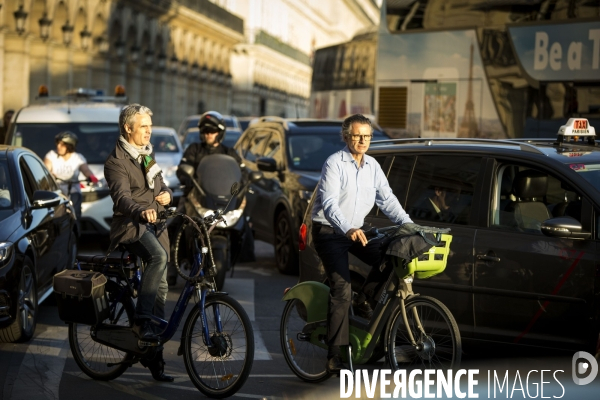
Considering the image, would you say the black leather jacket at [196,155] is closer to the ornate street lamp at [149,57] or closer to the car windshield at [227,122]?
the car windshield at [227,122]

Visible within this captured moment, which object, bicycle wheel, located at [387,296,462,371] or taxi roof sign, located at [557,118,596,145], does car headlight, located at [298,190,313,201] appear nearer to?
taxi roof sign, located at [557,118,596,145]

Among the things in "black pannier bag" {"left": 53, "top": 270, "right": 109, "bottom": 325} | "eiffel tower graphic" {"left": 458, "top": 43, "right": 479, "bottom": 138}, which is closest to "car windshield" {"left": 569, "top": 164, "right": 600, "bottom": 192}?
"black pannier bag" {"left": 53, "top": 270, "right": 109, "bottom": 325}

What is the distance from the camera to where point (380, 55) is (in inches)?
660

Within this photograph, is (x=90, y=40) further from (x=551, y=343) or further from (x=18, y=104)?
(x=551, y=343)

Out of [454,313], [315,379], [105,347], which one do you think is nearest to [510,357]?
[454,313]

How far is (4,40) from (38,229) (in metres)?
28.5

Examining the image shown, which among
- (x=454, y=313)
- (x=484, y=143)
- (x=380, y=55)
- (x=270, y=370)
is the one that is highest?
(x=380, y=55)

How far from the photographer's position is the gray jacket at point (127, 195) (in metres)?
6.76

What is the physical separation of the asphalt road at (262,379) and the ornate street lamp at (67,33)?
3350cm

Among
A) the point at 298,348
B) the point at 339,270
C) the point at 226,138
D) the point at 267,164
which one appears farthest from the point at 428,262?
the point at 226,138

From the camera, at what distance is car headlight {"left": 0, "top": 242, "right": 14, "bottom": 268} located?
8.09 m

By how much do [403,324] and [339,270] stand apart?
0.53 meters

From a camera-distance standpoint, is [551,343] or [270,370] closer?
[551,343]

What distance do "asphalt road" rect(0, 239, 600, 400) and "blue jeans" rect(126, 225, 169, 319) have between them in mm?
509
